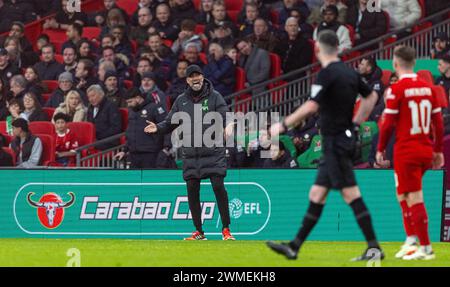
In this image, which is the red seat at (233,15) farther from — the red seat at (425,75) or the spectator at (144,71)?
the red seat at (425,75)

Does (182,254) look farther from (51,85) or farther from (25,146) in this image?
(51,85)

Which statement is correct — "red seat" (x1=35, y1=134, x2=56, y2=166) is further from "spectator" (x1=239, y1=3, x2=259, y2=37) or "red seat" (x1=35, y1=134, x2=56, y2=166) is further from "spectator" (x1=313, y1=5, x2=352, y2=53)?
"spectator" (x1=313, y1=5, x2=352, y2=53)

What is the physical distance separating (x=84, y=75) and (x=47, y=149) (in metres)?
3.44

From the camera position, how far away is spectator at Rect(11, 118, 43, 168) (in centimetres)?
2034

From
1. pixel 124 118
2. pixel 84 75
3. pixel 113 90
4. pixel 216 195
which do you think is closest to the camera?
pixel 216 195

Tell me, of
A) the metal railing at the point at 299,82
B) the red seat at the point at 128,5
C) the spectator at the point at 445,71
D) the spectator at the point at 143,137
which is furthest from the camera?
the red seat at the point at 128,5


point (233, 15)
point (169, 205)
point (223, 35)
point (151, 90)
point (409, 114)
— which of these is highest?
point (233, 15)

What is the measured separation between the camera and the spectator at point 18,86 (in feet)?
77.2

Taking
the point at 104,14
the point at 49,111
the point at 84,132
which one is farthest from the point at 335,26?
the point at 104,14

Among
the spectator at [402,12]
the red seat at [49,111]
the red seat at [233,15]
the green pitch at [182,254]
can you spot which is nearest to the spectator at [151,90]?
the red seat at [49,111]

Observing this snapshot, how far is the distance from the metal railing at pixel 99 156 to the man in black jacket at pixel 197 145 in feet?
14.4

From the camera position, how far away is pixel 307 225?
37.8 ft

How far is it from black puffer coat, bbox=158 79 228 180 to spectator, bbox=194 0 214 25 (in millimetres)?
8573

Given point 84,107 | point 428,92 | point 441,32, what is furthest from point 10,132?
point 428,92
